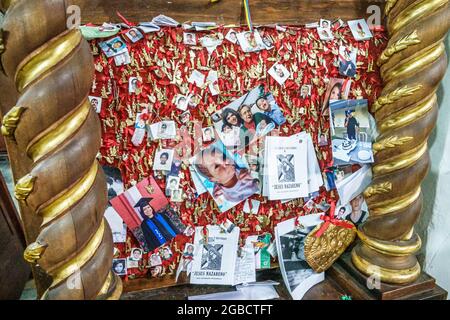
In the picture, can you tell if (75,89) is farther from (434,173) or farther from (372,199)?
(434,173)

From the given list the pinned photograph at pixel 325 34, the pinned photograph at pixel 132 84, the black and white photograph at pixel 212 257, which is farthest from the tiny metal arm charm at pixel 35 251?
the pinned photograph at pixel 325 34

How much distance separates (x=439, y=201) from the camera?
153 centimetres

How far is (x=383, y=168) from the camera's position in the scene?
136cm

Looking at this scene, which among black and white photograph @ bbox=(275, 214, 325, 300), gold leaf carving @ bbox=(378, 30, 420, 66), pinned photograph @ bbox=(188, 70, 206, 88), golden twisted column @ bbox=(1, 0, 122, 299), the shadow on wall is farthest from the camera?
black and white photograph @ bbox=(275, 214, 325, 300)

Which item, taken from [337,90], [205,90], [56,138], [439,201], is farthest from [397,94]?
[56,138]

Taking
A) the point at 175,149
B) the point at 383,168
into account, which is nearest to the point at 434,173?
the point at 383,168

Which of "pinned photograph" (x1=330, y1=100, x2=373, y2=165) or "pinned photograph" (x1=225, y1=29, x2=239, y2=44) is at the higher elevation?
"pinned photograph" (x1=225, y1=29, x2=239, y2=44)

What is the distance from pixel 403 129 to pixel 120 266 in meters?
1.14

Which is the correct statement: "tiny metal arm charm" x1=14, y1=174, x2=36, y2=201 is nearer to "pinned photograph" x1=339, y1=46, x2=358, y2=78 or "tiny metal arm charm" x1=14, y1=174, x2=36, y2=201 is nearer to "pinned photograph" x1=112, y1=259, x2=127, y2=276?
"pinned photograph" x1=112, y1=259, x2=127, y2=276

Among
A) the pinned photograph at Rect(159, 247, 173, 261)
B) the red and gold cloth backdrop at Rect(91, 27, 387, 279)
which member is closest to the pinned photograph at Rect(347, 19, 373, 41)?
the red and gold cloth backdrop at Rect(91, 27, 387, 279)

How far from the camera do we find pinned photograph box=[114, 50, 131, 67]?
1293mm

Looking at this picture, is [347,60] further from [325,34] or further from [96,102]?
[96,102]

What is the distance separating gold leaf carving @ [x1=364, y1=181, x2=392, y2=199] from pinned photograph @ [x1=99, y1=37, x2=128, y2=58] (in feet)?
3.24
